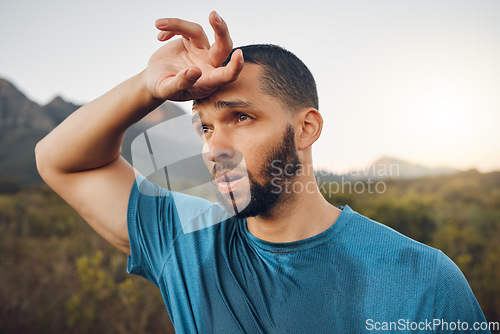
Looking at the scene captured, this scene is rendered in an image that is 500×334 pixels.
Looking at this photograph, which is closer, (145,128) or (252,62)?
(145,128)

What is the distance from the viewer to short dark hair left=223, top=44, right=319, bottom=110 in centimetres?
161

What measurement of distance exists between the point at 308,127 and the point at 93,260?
14.0ft

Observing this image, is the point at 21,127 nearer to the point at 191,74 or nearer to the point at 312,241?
the point at 191,74

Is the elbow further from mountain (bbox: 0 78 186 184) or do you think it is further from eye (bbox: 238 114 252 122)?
mountain (bbox: 0 78 186 184)

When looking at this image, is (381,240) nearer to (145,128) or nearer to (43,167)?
(145,128)

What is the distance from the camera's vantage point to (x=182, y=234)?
1.69 metres

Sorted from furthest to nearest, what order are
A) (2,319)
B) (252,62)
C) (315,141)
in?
(2,319)
(315,141)
(252,62)

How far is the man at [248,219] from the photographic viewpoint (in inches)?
50.4

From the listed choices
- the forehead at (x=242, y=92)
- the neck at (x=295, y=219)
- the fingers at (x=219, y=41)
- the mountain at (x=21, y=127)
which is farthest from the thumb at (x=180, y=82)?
the mountain at (x=21, y=127)

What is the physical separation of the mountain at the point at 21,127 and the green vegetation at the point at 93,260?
2.01 m

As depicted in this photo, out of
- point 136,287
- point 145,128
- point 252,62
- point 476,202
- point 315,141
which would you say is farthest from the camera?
point 476,202

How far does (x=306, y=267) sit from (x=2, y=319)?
4.86m

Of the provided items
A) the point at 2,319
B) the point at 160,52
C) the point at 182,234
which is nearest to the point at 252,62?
the point at 160,52

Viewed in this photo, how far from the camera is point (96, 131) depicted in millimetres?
1507
